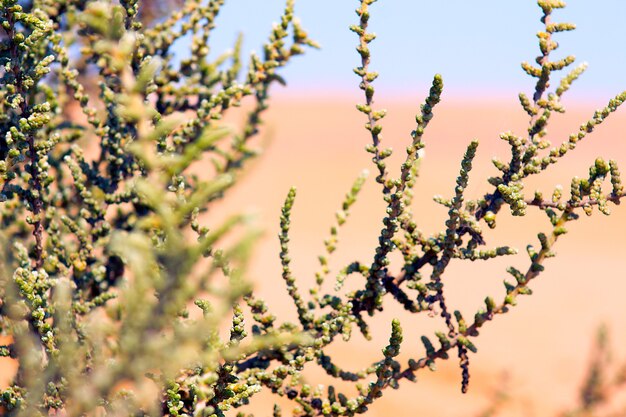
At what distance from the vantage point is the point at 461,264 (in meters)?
18.5

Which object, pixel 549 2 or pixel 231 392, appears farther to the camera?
pixel 549 2

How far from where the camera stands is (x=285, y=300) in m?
15.6

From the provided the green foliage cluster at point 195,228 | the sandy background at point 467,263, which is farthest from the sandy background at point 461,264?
the green foliage cluster at point 195,228

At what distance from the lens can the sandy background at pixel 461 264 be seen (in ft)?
32.9

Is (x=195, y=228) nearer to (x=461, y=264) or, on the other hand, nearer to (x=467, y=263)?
(x=461, y=264)

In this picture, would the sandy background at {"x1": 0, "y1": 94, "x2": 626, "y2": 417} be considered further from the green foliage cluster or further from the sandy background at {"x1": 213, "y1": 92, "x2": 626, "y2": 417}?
the green foliage cluster

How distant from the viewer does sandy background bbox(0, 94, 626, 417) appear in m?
10.0

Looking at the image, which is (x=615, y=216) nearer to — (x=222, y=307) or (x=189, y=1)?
(x=189, y=1)

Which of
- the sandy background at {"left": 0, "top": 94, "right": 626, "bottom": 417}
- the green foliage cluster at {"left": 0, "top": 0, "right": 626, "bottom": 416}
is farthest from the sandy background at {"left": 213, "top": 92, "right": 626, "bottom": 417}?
the green foliage cluster at {"left": 0, "top": 0, "right": 626, "bottom": 416}

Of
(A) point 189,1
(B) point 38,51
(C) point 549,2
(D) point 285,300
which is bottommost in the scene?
(C) point 549,2

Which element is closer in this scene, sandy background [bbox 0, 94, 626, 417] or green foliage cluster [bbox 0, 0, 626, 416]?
green foliage cluster [bbox 0, 0, 626, 416]

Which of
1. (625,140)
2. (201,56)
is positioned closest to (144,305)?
(201,56)

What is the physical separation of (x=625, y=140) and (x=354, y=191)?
137 ft

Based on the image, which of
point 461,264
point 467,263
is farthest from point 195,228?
point 467,263
